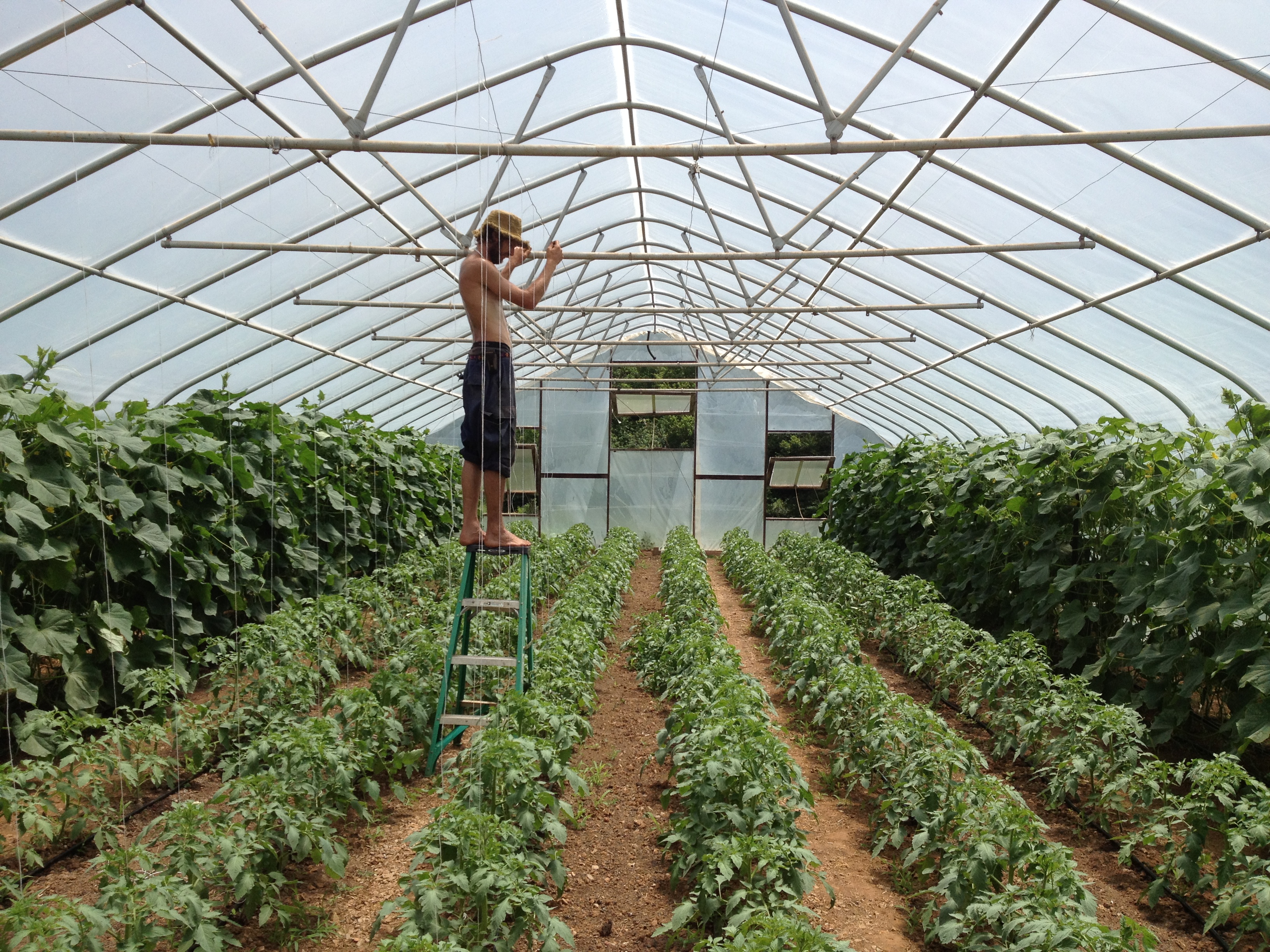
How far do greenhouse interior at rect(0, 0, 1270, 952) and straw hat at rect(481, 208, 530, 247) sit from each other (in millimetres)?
16

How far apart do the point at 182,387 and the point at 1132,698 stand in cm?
1048

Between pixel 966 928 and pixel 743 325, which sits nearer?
pixel 966 928

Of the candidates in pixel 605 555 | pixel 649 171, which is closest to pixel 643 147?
pixel 649 171

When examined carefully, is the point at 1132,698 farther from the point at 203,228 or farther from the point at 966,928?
the point at 203,228

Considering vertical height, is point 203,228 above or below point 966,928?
above

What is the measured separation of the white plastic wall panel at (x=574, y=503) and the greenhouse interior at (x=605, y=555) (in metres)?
8.95

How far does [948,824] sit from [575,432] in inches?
715

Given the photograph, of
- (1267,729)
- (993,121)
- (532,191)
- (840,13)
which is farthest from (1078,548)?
(532,191)

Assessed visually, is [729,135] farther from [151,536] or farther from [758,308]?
[151,536]

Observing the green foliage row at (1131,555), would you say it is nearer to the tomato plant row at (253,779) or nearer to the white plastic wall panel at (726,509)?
the tomato plant row at (253,779)

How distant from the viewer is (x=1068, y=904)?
2965 millimetres

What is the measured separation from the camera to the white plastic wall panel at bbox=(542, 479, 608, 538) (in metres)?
21.5

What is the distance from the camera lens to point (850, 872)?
4.33 meters

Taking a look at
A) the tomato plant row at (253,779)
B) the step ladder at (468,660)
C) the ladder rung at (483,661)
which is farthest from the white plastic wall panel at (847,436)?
the ladder rung at (483,661)
